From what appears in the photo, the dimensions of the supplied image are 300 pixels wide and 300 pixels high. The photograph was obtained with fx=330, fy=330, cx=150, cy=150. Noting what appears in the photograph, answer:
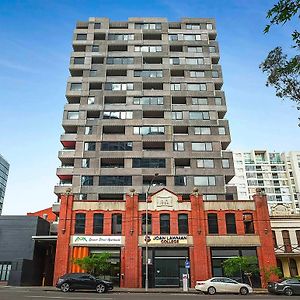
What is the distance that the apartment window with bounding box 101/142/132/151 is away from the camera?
56344 millimetres

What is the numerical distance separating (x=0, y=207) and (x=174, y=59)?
107 metres

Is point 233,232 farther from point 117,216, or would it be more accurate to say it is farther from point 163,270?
point 117,216

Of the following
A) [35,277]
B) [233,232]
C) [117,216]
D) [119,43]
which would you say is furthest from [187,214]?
[119,43]

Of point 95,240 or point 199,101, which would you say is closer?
point 95,240

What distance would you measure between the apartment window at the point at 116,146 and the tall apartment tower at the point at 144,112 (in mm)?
171

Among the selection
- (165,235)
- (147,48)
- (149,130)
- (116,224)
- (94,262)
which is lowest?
(94,262)

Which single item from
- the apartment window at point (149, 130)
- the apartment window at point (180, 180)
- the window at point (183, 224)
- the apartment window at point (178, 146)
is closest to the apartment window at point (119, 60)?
the apartment window at point (149, 130)

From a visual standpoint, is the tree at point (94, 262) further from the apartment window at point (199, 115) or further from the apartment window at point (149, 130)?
the apartment window at point (199, 115)

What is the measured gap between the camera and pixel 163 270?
3588 cm

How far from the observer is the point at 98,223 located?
124ft

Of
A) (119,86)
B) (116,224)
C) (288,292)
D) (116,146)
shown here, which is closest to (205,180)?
(116,146)

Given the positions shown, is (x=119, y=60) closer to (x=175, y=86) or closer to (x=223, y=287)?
(x=175, y=86)

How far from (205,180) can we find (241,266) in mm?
22083

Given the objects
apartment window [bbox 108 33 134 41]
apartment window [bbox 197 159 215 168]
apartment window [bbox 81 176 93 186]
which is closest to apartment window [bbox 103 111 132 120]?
apartment window [bbox 81 176 93 186]
